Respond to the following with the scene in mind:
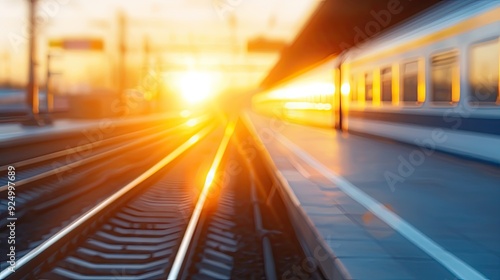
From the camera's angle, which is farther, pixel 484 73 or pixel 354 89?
pixel 354 89

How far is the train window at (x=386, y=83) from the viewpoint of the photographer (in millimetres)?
19891

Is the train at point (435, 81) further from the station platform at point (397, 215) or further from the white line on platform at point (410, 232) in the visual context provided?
the white line on platform at point (410, 232)

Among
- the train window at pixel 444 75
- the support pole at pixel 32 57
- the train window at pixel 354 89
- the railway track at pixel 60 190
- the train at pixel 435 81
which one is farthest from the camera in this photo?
the train window at pixel 354 89

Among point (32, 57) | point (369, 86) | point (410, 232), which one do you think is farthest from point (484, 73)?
point (32, 57)

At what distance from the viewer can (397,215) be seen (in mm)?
7793

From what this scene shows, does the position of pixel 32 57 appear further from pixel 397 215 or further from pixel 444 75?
pixel 397 215

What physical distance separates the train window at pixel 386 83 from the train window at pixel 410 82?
143 cm

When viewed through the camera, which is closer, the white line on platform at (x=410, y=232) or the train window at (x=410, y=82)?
the white line on platform at (x=410, y=232)

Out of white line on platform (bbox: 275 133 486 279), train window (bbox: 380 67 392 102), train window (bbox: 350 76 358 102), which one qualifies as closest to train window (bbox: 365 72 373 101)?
train window (bbox: 380 67 392 102)

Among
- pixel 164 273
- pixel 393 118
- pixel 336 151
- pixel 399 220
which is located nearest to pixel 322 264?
pixel 164 273

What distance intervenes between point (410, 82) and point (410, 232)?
11.6 metres

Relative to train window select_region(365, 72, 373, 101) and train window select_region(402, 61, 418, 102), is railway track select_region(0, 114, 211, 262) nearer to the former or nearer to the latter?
A: train window select_region(402, 61, 418, 102)

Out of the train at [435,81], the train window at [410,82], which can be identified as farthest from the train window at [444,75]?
the train window at [410,82]

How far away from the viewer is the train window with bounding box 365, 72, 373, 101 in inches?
878
